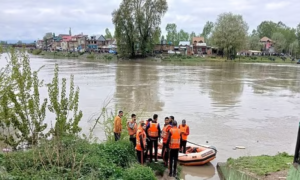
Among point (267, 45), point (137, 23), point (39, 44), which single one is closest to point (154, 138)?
point (137, 23)

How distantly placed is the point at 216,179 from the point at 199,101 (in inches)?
539

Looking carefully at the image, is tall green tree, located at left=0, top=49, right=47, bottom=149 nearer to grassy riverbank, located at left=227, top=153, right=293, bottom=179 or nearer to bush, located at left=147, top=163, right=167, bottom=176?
bush, located at left=147, top=163, right=167, bottom=176

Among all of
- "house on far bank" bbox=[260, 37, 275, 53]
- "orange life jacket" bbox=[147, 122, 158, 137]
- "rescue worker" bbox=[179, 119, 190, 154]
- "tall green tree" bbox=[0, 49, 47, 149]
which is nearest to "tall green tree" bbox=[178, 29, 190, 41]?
"house on far bank" bbox=[260, 37, 275, 53]

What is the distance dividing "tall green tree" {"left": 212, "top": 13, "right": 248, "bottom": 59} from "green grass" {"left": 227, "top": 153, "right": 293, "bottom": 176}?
63.4m

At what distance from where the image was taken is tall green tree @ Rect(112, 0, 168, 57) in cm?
6796

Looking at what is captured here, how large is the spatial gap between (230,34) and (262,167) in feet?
215

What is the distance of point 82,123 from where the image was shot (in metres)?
16.9

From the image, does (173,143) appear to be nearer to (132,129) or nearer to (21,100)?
(132,129)

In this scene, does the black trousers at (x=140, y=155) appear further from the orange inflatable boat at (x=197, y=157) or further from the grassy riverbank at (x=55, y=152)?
the orange inflatable boat at (x=197, y=157)

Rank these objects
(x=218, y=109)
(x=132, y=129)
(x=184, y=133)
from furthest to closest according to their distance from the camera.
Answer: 1. (x=218, y=109)
2. (x=184, y=133)
3. (x=132, y=129)

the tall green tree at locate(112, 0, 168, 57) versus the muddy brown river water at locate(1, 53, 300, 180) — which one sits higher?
the tall green tree at locate(112, 0, 168, 57)

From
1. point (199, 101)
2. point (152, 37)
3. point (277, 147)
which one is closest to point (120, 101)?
point (199, 101)

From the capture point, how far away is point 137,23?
6881cm

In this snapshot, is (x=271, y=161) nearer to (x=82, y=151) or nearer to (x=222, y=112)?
(x=82, y=151)
